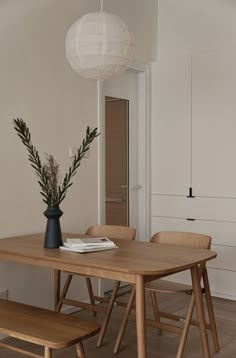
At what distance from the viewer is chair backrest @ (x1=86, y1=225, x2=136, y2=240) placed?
12.1ft

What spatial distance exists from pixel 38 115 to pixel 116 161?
4.17 ft

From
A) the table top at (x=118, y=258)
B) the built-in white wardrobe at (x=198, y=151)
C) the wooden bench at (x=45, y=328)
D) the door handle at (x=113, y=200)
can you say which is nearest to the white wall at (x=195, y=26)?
the built-in white wardrobe at (x=198, y=151)

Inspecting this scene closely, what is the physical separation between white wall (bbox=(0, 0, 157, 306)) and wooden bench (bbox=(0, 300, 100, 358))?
0.94 m

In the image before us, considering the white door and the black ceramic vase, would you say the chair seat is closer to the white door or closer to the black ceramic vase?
the black ceramic vase

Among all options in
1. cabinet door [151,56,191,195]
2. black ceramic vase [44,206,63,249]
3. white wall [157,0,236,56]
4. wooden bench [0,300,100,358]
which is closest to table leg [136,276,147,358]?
wooden bench [0,300,100,358]

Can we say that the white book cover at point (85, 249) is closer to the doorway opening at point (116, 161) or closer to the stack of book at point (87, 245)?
the stack of book at point (87, 245)

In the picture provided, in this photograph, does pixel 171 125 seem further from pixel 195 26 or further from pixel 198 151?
pixel 195 26

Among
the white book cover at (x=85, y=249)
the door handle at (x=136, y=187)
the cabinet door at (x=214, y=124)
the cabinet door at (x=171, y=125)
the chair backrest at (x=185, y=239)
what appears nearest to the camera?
the white book cover at (x=85, y=249)

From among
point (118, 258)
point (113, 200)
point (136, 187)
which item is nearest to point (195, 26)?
point (136, 187)

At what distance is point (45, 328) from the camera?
8.27ft

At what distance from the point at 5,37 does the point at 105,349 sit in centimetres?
233

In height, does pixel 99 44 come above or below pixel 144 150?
above

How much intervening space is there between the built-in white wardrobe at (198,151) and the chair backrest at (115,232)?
53.1 inches

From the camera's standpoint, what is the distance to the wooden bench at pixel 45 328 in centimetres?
237
